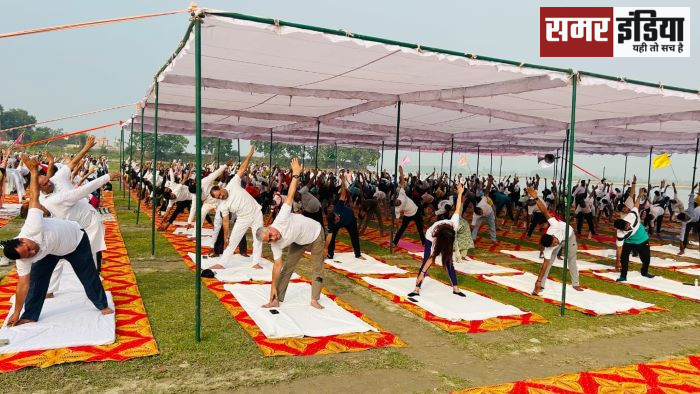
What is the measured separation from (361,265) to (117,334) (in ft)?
14.1

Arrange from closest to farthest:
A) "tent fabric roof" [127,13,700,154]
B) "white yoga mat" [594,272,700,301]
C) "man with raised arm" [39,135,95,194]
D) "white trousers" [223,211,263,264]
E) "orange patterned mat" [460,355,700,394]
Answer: "orange patterned mat" [460,355,700,394]
"tent fabric roof" [127,13,700,154]
"man with raised arm" [39,135,95,194]
"white yoga mat" [594,272,700,301]
"white trousers" [223,211,263,264]

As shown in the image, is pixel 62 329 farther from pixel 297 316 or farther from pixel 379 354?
pixel 379 354

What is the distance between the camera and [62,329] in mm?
4328

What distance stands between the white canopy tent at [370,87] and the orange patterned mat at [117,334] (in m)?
0.53

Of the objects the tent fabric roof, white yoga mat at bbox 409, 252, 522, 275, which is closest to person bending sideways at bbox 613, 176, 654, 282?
white yoga mat at bbox 409, 252, 522, 275

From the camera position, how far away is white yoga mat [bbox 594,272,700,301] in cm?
691

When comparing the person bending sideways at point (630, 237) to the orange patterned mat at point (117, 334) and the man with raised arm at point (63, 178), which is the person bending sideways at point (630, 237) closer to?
the orange patterned mat at point (117, 334)

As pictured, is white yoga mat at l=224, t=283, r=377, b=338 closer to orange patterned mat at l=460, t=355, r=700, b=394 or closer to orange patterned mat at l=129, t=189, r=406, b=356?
orange patterned mat at l=129, t=189, r=406, b=356

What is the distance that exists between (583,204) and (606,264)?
3499 mm

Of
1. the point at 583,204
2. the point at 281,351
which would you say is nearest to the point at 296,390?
the point at 281,351

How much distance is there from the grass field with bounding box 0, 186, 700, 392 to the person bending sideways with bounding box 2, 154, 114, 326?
774mm

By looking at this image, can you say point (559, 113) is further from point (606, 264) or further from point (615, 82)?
point (615, 82)

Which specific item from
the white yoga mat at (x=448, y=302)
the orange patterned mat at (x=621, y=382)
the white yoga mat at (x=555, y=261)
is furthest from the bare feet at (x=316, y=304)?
the white yoga mat at (x=555, y=261)

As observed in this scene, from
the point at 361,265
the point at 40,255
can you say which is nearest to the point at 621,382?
the point at 361,265
